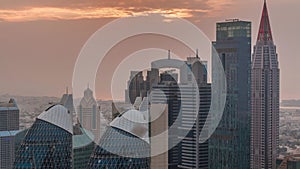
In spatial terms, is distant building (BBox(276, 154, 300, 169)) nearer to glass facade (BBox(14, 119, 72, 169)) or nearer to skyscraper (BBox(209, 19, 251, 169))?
skyscraper (BBox(209, 19, 251, 169))

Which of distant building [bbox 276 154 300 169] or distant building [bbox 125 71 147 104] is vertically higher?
distant building [bbox 125 71 147 104]

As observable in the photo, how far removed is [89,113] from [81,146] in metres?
1.19

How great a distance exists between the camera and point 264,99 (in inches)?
800

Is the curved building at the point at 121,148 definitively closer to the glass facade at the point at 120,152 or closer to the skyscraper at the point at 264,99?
the glass facade at the point at 120,152

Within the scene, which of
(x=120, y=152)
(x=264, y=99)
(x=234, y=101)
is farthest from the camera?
(x=234, y=101)

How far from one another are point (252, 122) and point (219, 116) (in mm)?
1382

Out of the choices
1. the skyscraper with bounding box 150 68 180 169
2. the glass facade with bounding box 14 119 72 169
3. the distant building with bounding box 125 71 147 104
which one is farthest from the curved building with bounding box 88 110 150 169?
the skyscraper with bounding box 150 68 180 169

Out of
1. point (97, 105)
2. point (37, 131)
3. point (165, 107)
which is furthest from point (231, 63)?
point (37, 131)

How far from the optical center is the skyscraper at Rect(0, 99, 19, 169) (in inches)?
610

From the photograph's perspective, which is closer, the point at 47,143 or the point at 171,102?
the point at 47,143

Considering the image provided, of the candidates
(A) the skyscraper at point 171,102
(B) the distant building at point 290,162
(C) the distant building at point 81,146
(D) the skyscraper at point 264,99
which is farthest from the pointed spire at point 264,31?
(C) the distant building at point 81,146

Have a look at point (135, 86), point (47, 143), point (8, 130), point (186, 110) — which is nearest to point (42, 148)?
point (47, 143)

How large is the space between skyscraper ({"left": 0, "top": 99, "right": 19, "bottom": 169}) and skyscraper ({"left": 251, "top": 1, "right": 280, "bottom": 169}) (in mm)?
8338

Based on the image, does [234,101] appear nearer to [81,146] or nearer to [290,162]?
[290,162]
